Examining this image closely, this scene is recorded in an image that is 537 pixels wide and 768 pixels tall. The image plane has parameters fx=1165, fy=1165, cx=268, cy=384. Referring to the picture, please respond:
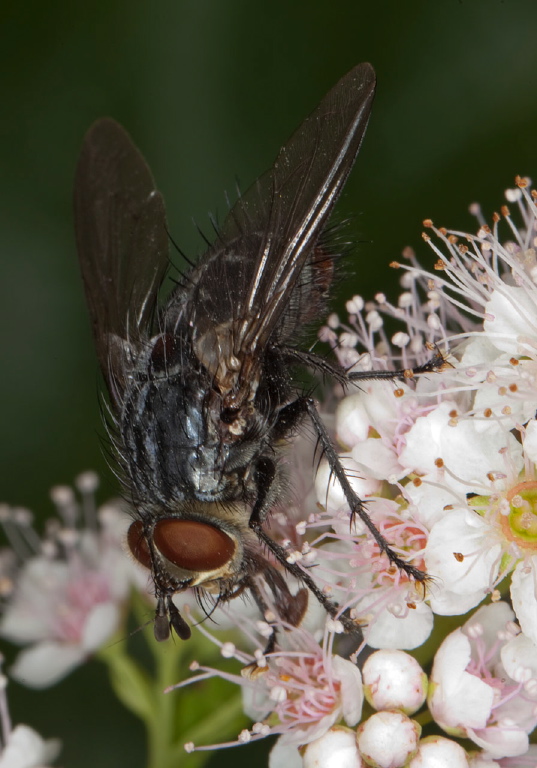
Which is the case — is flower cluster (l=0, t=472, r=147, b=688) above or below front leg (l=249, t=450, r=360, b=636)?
below

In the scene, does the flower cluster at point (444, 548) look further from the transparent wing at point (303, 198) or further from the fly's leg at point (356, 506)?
the transparent wing at point (303, 198)

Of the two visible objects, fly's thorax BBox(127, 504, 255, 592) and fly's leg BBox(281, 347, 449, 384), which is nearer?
fly's thorax BBox(127, 504, 255, 592)

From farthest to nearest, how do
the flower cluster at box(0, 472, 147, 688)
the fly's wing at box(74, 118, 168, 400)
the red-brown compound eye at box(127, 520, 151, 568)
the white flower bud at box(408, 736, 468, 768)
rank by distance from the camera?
the flower cluster at box(0, 472, 147, 688), the fly's wing at box(74, 118, 168, 400), the red-brown compound eye at box(127, 520, 151, 568), the white flower bud at box(408, 736, 468, 768)

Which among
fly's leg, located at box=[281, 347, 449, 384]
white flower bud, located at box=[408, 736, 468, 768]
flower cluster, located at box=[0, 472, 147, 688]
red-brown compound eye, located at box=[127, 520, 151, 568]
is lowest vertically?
flower cluster, located at box=[0, 472, 147, 688]

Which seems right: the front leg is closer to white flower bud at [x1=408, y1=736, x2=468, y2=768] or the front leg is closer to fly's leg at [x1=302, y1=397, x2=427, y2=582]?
fly's leg at [x1=302, y1=397, x2=427, y2=582]

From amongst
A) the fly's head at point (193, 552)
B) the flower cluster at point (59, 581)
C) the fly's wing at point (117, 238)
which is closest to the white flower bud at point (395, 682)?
the fly's head at point (193, 552)

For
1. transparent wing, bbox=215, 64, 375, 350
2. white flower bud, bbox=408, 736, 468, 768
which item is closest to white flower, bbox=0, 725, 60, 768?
white flower bud, bbox=408, 736, 468, 768

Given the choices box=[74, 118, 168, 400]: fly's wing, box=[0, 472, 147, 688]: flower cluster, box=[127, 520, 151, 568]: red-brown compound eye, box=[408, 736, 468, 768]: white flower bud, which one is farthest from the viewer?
box=[0, 472, 147, 688]: flower cluster

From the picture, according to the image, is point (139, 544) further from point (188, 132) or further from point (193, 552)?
point (188, 132)

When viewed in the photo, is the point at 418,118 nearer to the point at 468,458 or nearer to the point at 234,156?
the point at 234,156
